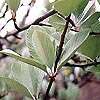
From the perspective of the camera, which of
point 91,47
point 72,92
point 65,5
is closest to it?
point 65,5

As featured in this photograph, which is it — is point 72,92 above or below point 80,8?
below

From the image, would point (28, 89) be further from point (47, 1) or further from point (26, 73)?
point (47, 1)

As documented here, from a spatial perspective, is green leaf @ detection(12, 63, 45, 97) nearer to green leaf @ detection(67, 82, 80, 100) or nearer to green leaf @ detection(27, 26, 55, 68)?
green leaf @ detection(27, 26, 55, 68)

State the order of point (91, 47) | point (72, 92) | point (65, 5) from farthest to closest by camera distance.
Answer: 1. point (72, 92)
2. point (91, 47)
3. point (65, 5)

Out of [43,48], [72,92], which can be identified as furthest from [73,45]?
[72,92]

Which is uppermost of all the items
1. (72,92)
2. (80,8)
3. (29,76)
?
(80,8)

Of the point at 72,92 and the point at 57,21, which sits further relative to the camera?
the point at 72,92

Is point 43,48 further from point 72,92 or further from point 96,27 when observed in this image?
point 72,92
